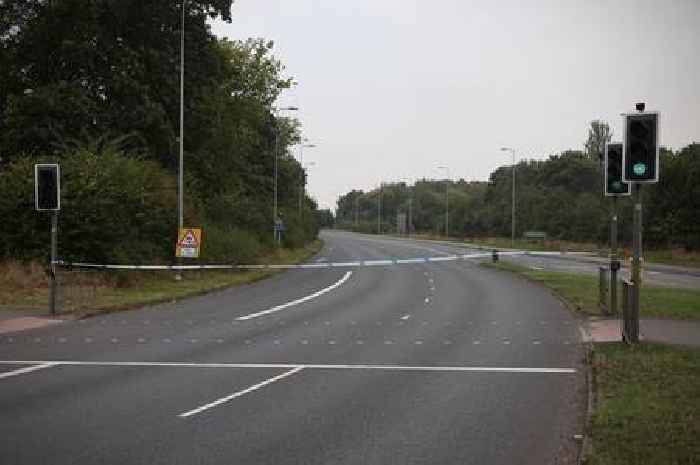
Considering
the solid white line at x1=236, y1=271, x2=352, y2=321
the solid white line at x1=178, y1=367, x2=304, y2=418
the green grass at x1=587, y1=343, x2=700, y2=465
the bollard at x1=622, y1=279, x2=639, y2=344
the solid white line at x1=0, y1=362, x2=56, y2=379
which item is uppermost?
the bollard at x1=622, y1=279, x2=639, y2=344

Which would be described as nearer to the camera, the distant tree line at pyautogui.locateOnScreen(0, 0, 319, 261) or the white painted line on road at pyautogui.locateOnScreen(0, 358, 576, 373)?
the white painted line on road at pyautogui.locateOnScreen(0, 358, 576, 373)

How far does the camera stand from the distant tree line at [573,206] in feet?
197

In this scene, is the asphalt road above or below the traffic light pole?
below

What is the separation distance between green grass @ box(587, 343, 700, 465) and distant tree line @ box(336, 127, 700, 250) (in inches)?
1959

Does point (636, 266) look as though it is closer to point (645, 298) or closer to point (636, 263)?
point (636, 263)

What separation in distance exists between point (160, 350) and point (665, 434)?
8.92m

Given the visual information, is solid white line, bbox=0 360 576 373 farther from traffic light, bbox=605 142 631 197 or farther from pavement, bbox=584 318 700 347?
traffic light, bbox=605 142 631 197

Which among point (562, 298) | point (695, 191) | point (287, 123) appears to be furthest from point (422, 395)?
point (287, 123)

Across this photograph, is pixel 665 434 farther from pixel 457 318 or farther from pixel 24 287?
pixel 24 287

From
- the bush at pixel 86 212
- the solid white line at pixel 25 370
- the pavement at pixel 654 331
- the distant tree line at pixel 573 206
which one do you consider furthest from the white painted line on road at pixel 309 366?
the distant tree line at pixel 573 206

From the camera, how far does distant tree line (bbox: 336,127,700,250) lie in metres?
59.9

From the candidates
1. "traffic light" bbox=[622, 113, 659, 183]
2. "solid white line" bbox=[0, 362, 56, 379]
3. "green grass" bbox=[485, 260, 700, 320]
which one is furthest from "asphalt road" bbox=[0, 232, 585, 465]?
"traffic light" bbox=[622, 113, 659, 183]

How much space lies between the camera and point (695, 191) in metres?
57.9

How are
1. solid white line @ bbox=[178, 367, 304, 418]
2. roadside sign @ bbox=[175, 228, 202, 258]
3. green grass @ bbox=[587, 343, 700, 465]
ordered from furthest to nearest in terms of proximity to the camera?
roadside sign @ bbox=[175, 228, 202, 258]
solid white line @ bbox=[178, 367, 304, 418]
green grass @ bbox=[587, 343, 700, 465]
